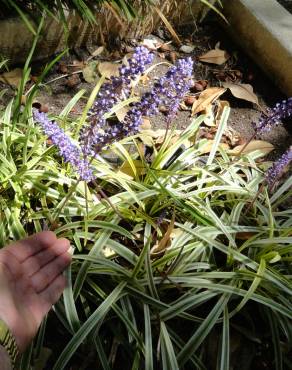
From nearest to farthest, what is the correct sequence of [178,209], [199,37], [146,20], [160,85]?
[160,85]
[178,209]
[146,20]
[199,37]

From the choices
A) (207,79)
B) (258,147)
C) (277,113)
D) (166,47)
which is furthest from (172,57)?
(277,113)

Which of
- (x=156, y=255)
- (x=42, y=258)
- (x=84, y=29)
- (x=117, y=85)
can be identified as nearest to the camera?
(x=117, y=85)

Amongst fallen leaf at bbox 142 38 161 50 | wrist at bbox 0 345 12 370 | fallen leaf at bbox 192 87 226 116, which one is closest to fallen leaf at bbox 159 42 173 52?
fallen leaf at bbox 142 38 161 50

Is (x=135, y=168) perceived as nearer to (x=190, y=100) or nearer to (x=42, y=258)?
(x=42, y=258)

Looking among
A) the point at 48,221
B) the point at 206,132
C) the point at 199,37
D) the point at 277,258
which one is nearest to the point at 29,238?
the point at 48,221

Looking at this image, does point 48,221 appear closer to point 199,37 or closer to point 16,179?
point 16,179

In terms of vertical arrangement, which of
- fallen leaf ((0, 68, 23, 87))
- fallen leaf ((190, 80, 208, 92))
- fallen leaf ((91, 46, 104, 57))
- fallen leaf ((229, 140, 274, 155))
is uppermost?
fallen leaf ((229, 140, 274, 155))

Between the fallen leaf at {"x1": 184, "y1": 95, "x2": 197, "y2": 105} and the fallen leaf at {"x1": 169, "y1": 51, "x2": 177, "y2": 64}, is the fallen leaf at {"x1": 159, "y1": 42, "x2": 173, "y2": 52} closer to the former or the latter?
the fallen leaf at {"x1": 169, "y1": 51, "x2": 177, "y2": 64}
